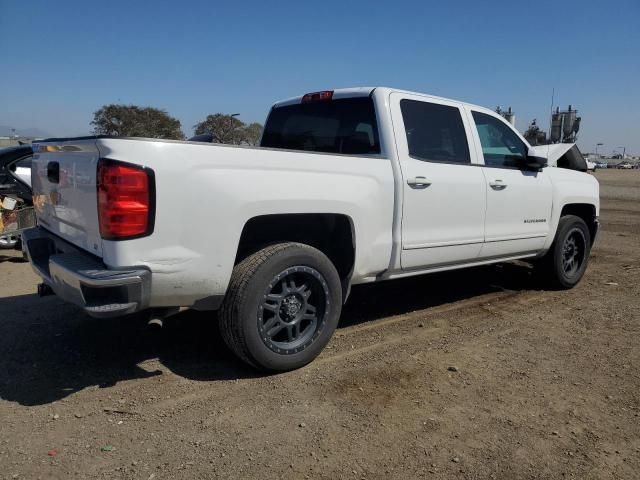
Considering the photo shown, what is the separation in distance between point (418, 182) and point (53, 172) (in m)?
2.66

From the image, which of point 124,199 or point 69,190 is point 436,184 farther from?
point 69,190

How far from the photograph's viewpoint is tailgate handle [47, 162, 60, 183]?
357 centimetres

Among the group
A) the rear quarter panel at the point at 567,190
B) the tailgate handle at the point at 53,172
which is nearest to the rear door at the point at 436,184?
the rear quarter panel at the point at 567,190

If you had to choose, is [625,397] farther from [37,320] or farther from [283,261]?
[37,320]

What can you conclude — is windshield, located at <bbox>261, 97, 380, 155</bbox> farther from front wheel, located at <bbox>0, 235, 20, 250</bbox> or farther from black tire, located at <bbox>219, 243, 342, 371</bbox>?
front wheel, located at <bbox>0, 235, 20, 250</bbox>

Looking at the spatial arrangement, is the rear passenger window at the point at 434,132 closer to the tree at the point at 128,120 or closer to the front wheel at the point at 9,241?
the front wheel at the point at 9,241

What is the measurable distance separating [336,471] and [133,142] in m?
2.00

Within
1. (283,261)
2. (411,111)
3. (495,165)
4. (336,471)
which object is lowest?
(336,471)

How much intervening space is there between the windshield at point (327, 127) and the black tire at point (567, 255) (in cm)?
284

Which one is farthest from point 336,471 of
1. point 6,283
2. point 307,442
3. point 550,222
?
point 6,283

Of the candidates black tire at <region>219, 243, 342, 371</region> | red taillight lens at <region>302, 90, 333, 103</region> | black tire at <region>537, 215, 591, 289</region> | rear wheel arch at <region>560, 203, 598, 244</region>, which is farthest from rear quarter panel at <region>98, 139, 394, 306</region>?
rear wheel arch at <region>560, 203, 598, 244</region>

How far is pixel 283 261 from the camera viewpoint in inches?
136

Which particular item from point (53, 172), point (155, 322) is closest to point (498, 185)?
point (155, 322)

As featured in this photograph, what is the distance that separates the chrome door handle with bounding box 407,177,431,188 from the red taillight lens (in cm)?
113
